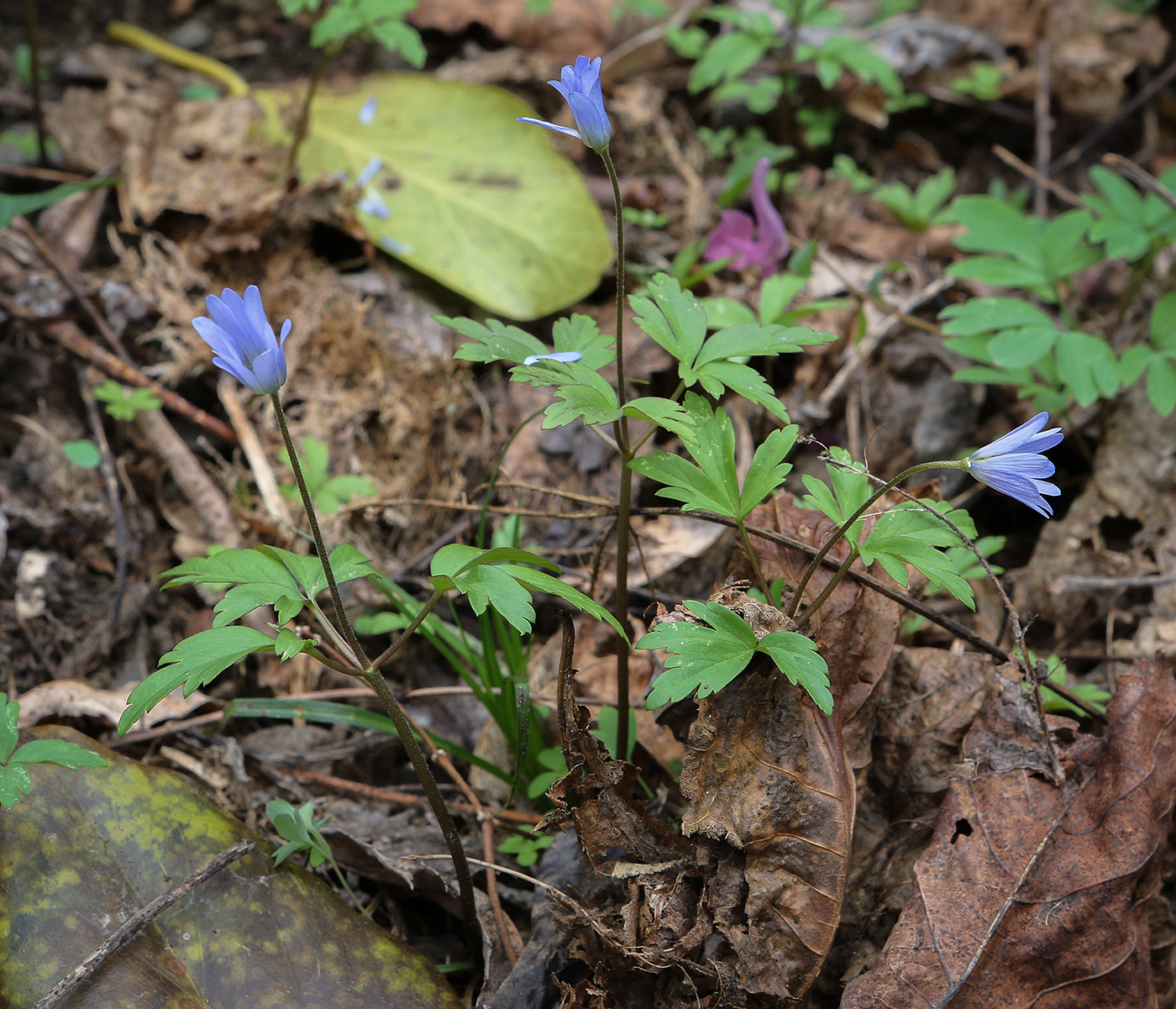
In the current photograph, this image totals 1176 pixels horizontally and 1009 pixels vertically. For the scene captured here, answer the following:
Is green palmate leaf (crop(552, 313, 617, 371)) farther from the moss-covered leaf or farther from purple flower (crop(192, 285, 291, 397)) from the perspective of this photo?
the moss-covered leaf

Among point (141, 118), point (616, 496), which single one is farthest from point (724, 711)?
point (141, 118)

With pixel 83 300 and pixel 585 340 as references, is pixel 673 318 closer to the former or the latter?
pixel 585 340

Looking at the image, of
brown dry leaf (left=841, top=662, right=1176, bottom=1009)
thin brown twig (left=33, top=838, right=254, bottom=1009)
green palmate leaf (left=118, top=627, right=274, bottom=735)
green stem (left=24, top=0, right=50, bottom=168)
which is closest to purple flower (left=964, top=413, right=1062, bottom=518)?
brown dry leaf (left=841, top=662, right=1176, bottom=1009)

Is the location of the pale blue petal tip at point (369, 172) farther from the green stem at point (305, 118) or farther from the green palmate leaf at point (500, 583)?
the green palmate leaf at point (500, 583)

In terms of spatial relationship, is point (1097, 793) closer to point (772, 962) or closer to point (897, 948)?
point (897, 948)

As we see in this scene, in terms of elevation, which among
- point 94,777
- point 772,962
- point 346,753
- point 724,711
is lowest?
point 346,753

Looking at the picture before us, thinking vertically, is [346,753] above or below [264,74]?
below
